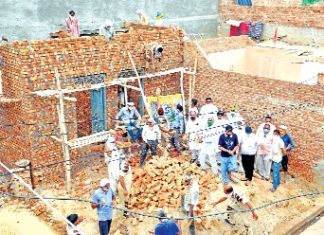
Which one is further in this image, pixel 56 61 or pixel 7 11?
pixel 7 11

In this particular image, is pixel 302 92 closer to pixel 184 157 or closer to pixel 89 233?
pixel 184 157

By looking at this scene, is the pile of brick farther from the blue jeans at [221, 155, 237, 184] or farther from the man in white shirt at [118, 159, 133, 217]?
the blue jeans at [221, 155, 237, 184]

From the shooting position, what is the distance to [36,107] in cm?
1112

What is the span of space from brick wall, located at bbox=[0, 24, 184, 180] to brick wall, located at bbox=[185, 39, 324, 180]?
2459 mm

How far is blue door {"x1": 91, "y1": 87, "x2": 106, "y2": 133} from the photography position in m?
12.6

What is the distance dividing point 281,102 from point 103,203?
6098 mm

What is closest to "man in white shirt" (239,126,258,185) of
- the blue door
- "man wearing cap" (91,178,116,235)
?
"man wearing cap" (91,178,116,235)

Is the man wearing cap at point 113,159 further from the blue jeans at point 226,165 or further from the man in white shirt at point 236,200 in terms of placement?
the blue jeans at point 226,165

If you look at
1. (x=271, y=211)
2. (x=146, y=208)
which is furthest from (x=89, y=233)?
(x=271, y=211)

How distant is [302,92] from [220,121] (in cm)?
239

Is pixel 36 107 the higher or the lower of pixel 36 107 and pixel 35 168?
the higher

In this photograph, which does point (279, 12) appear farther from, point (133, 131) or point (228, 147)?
point (228, 147)

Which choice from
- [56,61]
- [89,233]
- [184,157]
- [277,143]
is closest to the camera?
[89,233]

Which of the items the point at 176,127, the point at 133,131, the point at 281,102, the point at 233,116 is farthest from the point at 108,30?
the point at 281,102
